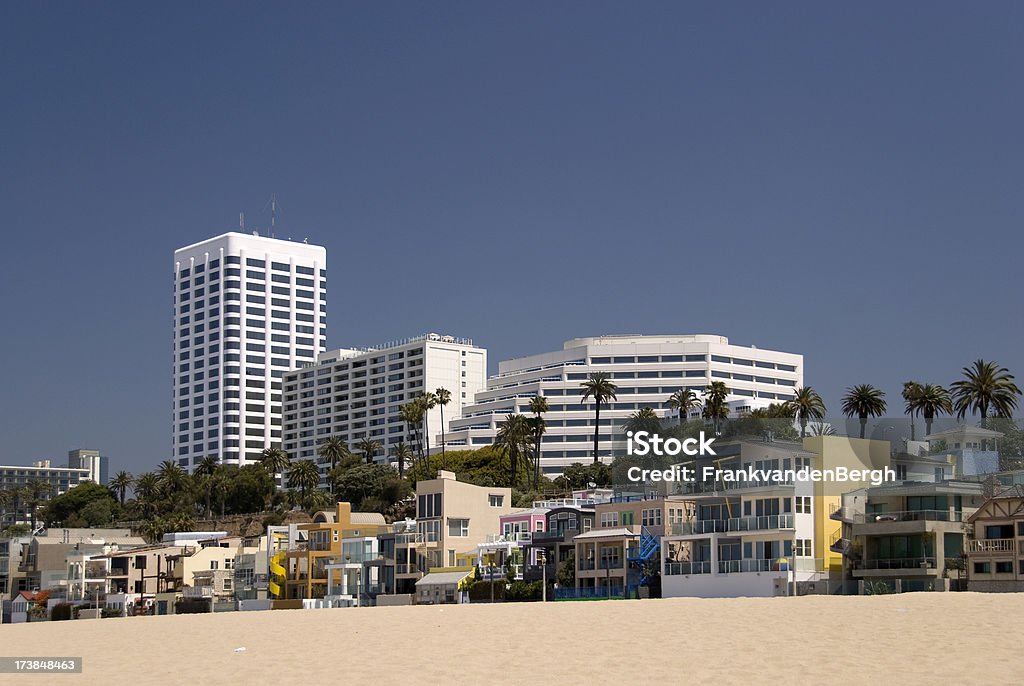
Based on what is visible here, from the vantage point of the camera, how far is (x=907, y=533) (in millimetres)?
52375

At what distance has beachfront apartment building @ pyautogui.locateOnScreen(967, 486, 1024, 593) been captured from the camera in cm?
4869

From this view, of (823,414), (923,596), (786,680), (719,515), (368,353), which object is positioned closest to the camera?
(786,680)

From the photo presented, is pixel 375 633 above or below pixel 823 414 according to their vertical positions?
below

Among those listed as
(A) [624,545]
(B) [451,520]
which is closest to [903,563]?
(A) [624,545]

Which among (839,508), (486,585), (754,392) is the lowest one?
(486,585)

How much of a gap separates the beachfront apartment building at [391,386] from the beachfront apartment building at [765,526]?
122563 millimetres

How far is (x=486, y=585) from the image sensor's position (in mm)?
68250

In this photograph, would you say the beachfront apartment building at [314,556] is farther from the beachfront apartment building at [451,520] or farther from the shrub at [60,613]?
the shrub at [60,613]

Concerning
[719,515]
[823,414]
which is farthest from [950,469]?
[823,414]

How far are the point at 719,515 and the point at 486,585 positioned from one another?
603 inches

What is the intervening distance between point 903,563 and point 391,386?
5548 inches

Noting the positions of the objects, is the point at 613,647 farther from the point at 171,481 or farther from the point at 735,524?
the point at 171,481

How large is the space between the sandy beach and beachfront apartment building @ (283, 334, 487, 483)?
140202 millimetres

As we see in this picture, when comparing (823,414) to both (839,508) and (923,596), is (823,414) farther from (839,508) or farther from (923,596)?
(923,596)
